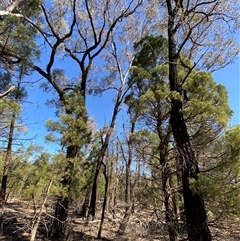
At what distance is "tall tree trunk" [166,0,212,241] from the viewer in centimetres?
397

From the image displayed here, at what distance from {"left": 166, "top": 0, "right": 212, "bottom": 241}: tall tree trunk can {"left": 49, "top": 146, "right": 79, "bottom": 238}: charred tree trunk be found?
343 cm

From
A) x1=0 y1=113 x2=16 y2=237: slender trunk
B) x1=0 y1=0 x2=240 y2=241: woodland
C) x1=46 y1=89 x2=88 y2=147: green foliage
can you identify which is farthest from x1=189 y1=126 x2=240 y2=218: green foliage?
x1=0 y1=113 x2=16 y2=237: slender trunk

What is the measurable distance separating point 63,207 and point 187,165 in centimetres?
446

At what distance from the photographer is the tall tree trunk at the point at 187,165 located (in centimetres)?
397

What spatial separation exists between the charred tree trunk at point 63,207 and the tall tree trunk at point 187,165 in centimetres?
343

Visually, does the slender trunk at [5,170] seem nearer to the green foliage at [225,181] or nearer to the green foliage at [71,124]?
the green foliage at [71,124]

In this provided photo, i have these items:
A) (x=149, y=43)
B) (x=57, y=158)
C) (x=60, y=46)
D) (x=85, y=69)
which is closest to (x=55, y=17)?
(x=60, y=46)

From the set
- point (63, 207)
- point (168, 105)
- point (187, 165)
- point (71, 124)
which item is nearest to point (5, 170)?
point (63, 207)

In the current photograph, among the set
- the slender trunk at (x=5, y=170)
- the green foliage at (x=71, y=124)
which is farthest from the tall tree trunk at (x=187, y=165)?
the slender trunk at (x=5, y=170)

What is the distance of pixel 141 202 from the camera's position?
588cm

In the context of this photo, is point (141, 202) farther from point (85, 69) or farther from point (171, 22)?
point (85, 69)

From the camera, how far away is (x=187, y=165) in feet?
14.2

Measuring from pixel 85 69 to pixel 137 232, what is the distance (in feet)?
21.5

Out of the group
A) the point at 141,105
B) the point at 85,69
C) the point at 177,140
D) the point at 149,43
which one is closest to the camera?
the point at 177,140
